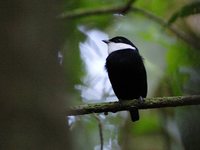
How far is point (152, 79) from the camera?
394 centimetres

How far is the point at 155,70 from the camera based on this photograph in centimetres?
411

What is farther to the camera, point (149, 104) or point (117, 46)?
point (117, 46)


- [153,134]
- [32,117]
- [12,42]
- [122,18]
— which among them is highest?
[122,18]

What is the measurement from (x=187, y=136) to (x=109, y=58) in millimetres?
866

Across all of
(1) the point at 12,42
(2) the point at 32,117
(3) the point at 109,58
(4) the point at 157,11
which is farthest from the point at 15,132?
(4) the point at 157,11

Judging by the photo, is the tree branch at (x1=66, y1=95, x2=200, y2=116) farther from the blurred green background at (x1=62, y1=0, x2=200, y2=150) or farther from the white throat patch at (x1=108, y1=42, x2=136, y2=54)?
the white throat patch at (x1=108, y1=42, x2=136, y2=54)

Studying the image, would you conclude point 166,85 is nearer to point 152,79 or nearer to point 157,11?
point 152,79

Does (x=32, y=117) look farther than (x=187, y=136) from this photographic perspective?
No

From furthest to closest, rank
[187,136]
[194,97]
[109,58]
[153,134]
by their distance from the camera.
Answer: [153,134], [109,58], [187,136], [194,97]

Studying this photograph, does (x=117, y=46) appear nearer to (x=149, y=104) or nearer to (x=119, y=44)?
(x=119, y=44)

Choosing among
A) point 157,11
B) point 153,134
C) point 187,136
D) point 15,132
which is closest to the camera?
point 15,132

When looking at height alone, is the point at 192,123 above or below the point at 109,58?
below

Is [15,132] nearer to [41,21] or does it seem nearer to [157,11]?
[41,21]

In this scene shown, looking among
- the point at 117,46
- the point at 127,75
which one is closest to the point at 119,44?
the point at 117,46
